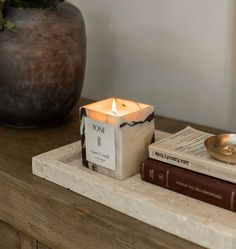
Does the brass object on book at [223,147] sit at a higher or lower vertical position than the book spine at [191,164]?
higher

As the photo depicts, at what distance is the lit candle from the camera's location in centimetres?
72

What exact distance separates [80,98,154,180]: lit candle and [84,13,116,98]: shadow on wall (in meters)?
0.47

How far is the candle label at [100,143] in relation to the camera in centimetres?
73

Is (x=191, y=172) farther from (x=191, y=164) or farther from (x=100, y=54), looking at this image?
(x=100, y=54)

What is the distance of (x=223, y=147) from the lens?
28.2 inches

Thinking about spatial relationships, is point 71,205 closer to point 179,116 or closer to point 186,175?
point 186,175

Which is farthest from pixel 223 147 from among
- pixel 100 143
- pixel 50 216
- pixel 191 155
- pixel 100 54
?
pixel 100 54

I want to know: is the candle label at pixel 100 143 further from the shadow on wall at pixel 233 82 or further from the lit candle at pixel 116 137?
the shadow on wall at pixel 233 82

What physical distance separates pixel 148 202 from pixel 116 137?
112mm

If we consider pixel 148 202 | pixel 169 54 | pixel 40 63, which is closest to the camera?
pixel 148 202

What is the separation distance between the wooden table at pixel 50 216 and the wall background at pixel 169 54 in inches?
10.2

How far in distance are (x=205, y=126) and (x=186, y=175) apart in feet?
1.29

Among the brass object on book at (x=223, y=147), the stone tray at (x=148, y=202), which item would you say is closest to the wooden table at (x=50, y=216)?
the stone tray at (x=148, y=202)

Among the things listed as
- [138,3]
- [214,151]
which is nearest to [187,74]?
[138,3]
